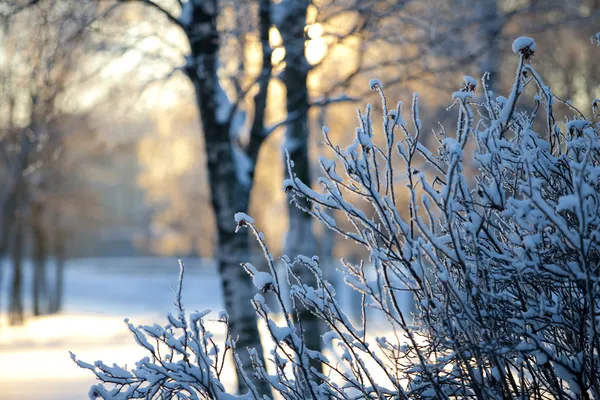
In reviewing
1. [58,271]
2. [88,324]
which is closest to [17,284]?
[88,324]

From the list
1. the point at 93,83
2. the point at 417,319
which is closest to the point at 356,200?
the point at 93,83

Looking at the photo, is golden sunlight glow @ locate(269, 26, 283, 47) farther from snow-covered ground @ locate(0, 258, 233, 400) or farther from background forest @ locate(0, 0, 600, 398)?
snow-covered ground @ locate(0, 258, 233, 400)

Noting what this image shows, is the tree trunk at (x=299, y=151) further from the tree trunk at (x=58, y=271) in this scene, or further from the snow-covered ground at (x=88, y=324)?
the tree trunk at (x=58, y=271)

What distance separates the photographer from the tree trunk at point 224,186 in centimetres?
621

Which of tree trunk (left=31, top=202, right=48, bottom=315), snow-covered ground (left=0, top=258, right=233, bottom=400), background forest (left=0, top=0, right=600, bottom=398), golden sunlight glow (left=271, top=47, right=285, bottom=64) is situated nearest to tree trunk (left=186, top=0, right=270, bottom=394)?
background forest (left=0, top=0, right=600, bottom=398)

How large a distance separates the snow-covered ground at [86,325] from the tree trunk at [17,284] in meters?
0.44

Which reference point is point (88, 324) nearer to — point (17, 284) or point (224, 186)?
point (17, 284)

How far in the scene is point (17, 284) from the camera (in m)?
22.7

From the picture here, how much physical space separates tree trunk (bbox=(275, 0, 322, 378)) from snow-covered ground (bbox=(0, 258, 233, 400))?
8.41 ft

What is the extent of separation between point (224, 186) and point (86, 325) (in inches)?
655

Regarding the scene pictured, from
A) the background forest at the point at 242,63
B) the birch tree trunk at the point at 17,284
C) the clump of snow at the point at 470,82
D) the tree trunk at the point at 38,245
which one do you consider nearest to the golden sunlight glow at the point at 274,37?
the background forest at the point at 242,63

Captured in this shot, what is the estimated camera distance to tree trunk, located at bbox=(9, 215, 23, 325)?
22.0 meters

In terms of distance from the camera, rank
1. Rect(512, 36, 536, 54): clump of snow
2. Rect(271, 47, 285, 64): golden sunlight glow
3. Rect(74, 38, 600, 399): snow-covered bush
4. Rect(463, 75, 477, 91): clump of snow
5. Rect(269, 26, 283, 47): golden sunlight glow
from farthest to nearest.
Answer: Rect(269, 26, 283, 47): golden sunlight glow < Rect(271, 47, 285, 64): golden sunlight glow < Rect(463, 75, 477, 91): clump of snow < Rect(512, 36, 536, 54): clump of snow < Rect(74, 38, 600, 399): snow-covered bush

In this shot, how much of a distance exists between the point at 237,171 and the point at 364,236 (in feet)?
13.0
